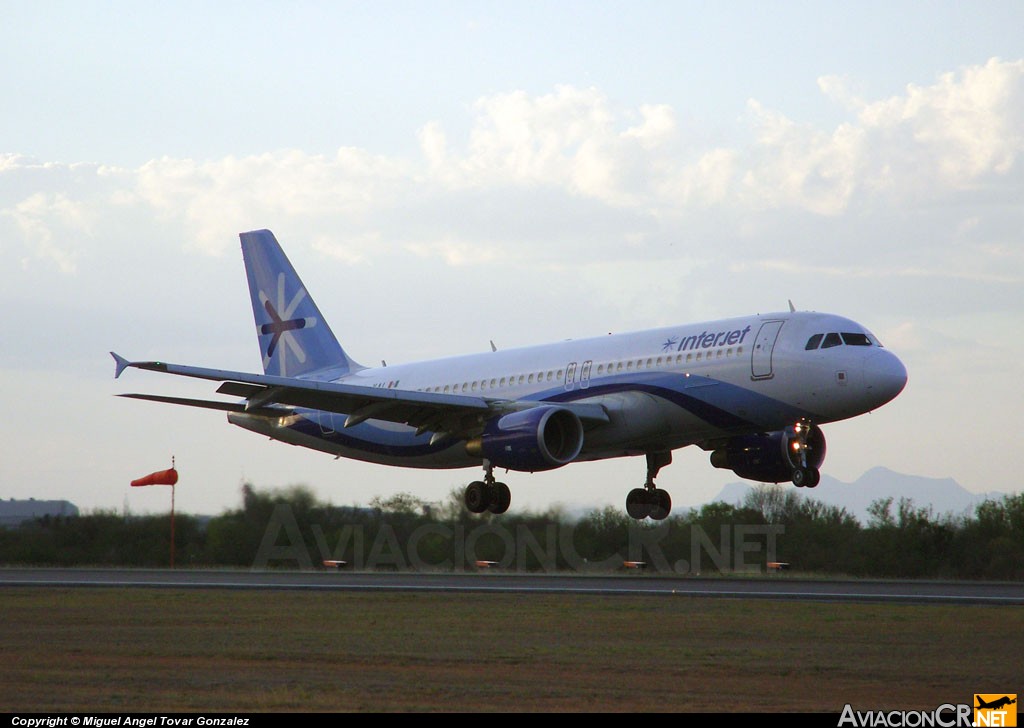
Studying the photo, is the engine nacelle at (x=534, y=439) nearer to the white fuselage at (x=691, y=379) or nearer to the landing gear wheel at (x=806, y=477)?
the white fuselage at (x=691, y=379)

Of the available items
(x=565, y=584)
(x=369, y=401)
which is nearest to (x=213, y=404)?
(x=369, y=401)

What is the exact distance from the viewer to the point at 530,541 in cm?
4347

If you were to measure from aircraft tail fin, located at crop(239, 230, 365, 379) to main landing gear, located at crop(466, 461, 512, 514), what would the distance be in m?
8.45

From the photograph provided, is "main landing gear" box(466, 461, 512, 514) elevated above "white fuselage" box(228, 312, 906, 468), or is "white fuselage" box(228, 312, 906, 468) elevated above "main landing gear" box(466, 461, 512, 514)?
"white fuselage" box(228, 312, 906, 468)

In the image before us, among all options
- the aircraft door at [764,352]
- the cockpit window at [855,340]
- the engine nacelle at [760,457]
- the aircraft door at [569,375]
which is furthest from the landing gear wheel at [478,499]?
the cockpit window at [855,340]

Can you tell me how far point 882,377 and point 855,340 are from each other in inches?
44.0

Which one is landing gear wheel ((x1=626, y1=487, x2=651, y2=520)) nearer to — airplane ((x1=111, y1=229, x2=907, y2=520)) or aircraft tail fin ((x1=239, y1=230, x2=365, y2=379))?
airplane ((x1=111, y1=229, x2=907, y2=520))

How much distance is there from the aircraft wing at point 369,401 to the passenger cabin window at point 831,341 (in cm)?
568

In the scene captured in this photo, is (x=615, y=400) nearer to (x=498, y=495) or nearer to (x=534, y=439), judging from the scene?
(x=534, y=439)

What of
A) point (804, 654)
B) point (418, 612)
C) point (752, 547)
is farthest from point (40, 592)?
point (752, 547)

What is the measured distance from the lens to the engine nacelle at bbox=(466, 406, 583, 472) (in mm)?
33656

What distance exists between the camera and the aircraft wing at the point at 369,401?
3428 centimetres

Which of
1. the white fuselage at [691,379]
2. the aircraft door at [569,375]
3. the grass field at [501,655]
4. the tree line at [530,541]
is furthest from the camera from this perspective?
the tree line at [530,541]

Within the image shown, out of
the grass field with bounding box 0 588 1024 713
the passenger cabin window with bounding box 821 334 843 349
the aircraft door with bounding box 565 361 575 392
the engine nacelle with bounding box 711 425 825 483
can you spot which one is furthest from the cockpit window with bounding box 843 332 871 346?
the grass field with bounding box 0 588 1024 713
